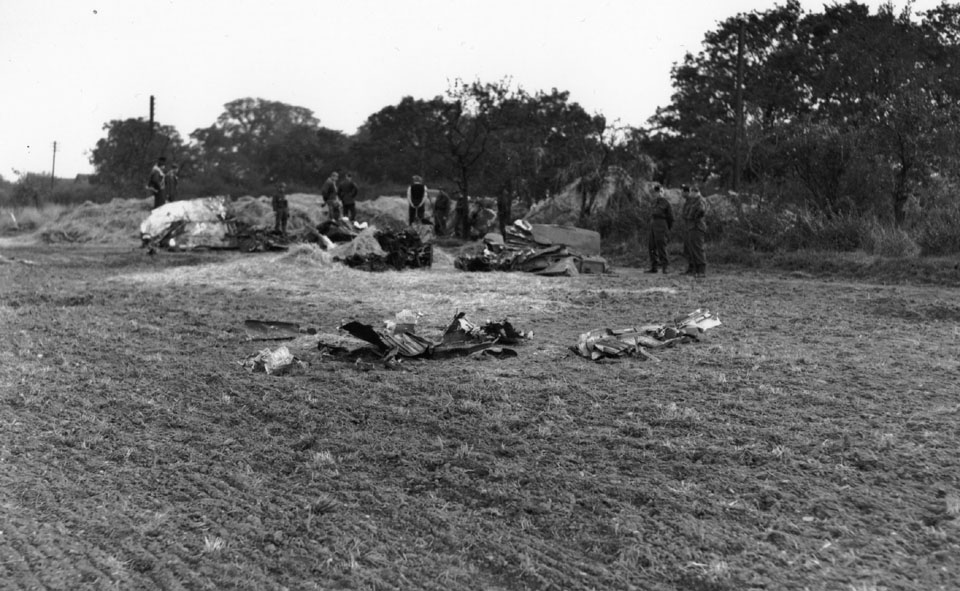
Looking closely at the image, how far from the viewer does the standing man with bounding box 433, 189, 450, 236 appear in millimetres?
26594

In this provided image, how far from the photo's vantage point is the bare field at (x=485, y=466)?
10.3 ft

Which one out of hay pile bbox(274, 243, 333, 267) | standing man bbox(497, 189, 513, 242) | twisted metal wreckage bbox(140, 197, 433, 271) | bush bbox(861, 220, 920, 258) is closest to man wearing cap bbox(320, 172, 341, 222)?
twisted metal wreckage bbox(140, 197, 433, 271)

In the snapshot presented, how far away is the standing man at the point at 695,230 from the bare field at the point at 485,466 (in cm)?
679

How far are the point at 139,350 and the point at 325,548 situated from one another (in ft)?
15.1

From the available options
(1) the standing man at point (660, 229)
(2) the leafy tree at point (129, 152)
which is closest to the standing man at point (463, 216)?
(1) the standing man at point (660, 229)

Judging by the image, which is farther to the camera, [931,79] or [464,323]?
[931,79]

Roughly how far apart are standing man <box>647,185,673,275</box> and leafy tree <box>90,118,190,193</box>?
31243 millimetres

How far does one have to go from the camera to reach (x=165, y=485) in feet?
13.0

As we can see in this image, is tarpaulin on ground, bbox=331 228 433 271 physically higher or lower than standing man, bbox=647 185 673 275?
lower

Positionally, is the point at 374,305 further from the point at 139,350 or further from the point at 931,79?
the point at 931,79

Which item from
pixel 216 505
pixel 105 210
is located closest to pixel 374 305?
pixel 216 505

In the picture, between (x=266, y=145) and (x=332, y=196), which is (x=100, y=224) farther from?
(x=266, y=145)

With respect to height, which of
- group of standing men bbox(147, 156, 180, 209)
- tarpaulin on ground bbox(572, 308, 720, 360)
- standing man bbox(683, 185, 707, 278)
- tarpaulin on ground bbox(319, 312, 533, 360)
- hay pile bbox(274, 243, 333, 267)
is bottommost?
tarpaulin on ground bbox(319, 312, 533, 360)

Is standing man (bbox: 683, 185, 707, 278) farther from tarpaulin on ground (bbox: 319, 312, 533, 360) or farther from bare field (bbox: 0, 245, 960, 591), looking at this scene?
tarpaulin on ground (bbox: 319, 312, 533, 360)
